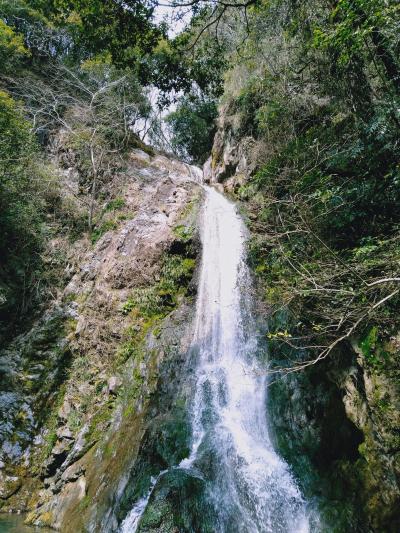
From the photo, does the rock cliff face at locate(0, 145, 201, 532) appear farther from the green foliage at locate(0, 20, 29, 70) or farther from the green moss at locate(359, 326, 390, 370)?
the green foliage at locate(0, 20, 29, 70)

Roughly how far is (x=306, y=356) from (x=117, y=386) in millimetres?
4434

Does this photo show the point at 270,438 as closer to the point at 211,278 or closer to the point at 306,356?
the point at 306,356

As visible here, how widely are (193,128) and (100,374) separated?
1948 cm

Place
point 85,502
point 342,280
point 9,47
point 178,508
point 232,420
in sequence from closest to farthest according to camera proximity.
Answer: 1. point 178,508
2. point 342,280
3. point 85,502
4. point 232,420
5. point 9,47

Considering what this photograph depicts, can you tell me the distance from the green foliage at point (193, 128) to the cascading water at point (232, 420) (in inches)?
608

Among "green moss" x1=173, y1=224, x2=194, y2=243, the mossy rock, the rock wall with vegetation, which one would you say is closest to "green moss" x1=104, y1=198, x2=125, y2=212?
"green moss" x1=173, y1=224, x2=194, y2=243

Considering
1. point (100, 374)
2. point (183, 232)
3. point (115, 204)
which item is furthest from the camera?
point (115, 204)

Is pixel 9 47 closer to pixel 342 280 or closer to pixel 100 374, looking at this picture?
pixel 100 374

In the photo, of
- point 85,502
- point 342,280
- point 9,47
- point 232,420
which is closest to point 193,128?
point 9,47

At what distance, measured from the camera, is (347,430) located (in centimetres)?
543

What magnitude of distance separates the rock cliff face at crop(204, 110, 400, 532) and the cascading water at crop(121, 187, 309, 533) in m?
0.36

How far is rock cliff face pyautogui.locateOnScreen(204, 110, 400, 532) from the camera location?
14.9 ft

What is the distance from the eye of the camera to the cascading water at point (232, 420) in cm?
502

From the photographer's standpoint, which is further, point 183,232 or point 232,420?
point 183,232
